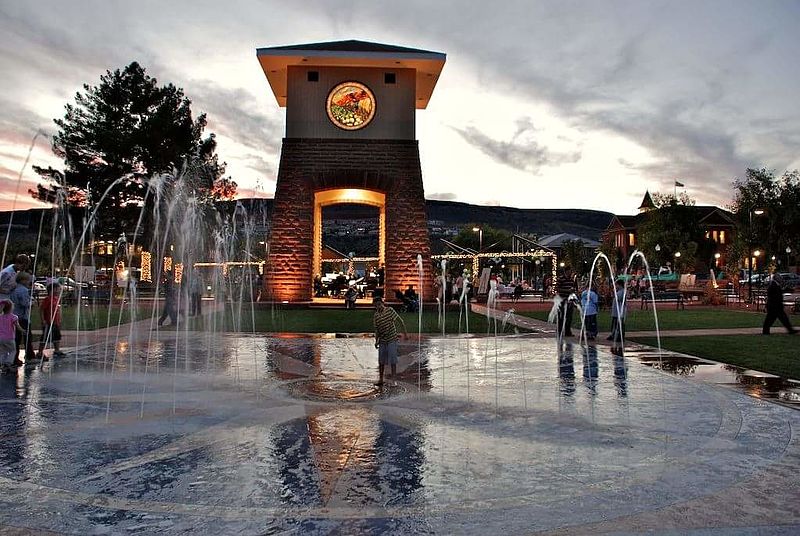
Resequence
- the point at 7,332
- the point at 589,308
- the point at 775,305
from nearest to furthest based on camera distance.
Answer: the point at 7,332
the point at 589,308
the point at 775,305

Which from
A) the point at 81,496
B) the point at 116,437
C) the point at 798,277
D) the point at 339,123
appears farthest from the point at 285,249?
the point at 798,277

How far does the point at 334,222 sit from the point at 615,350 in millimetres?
148557

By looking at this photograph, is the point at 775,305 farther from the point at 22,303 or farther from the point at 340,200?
the point at 340,200

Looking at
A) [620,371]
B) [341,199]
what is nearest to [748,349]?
[620,371]

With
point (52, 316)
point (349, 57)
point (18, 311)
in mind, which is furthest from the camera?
point (349, 57)

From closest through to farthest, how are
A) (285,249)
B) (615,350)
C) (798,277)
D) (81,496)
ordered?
1. (81,496)
2. (615,350)
3. (285,249)
4. (798,277)

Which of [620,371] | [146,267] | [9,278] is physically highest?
[146,267]

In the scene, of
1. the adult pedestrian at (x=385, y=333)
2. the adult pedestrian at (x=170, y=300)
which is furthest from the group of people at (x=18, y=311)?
the adult pedestrian at (x=170, y=300)

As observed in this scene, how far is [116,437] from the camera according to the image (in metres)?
7.34

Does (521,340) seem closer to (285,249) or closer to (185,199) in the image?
(285,249)

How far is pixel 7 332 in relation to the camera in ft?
38.5

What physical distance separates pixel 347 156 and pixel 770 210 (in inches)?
2381

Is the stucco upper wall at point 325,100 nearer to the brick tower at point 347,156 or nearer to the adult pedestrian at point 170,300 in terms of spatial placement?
the brick tower at point 347,156

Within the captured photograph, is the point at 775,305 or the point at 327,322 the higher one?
the point at 775,305
